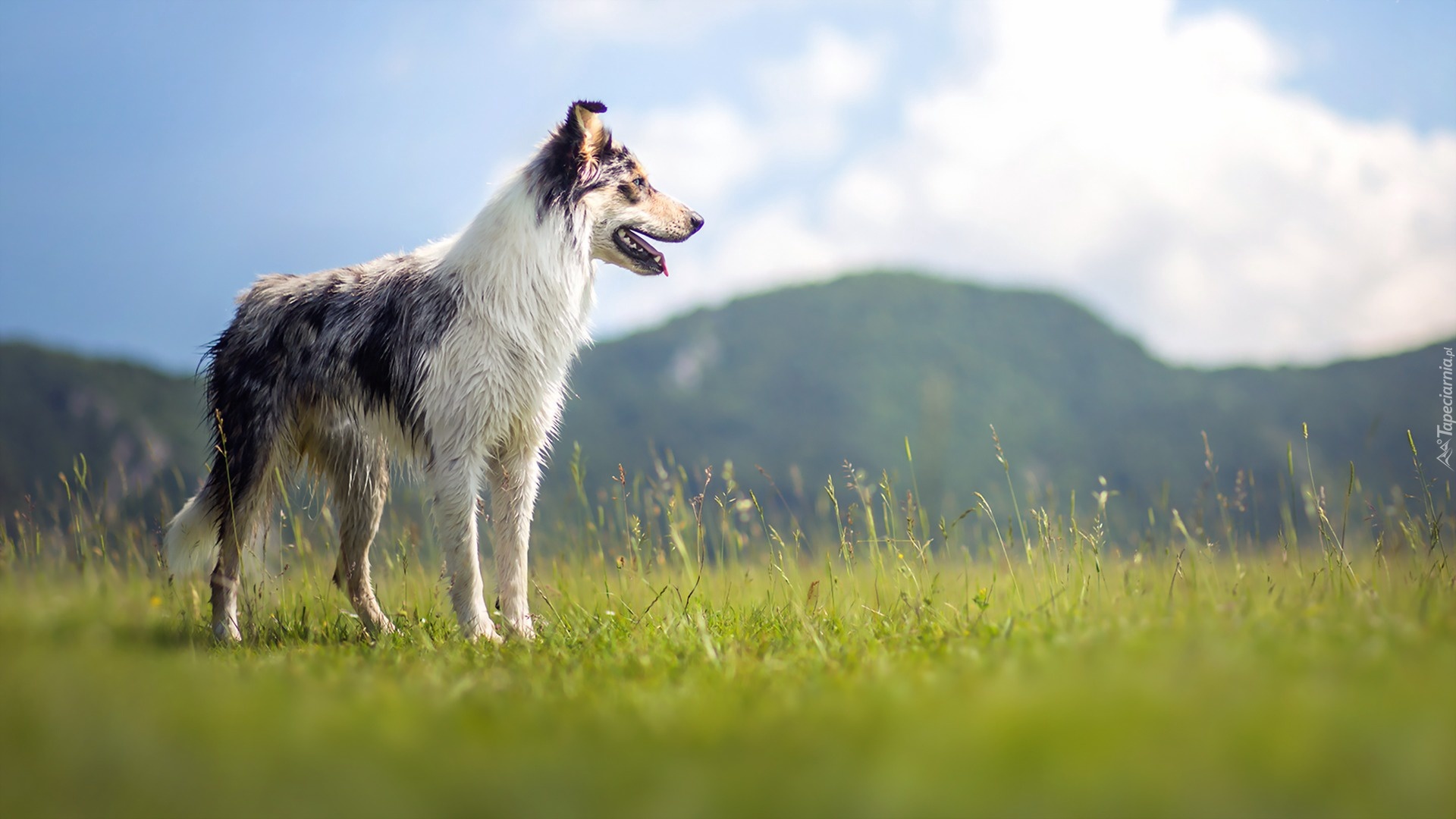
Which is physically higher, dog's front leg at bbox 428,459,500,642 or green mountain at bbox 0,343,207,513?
green mountain at bbox 0,343,207,513

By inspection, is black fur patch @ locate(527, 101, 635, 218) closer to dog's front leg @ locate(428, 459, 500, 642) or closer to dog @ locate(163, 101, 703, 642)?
dog @ locate(163, 101, 703, 642)

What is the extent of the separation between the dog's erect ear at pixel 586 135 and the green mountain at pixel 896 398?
2351 inches

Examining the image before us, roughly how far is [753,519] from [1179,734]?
3.93 meters

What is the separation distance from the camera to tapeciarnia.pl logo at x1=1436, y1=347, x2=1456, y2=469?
4629 millimetres

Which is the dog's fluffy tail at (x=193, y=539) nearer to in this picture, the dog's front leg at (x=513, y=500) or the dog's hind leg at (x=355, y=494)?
the dog's hind leg at (x=355, y=494)

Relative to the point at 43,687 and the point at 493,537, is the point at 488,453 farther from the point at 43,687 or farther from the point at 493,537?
the point at 43,687

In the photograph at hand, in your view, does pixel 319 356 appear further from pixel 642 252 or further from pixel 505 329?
pixel 642 252

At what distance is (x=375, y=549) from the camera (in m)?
6.24

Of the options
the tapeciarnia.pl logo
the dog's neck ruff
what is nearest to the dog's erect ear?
the dog's neck ruff

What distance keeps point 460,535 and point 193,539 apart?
1969 mm

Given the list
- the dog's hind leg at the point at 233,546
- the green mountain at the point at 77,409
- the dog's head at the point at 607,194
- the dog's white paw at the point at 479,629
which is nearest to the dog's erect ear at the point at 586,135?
the dog's head at the point at 607,194

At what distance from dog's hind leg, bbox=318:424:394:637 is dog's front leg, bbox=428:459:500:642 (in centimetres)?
91

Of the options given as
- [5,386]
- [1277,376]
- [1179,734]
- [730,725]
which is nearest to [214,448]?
[730,725]

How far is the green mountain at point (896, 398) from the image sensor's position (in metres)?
88.2
